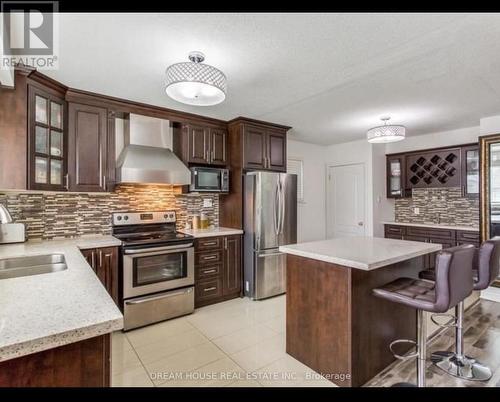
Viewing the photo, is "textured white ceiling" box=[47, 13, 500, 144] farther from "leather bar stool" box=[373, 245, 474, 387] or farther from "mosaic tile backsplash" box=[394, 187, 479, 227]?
"mosaic tile backsplash" box=[394, 187, 479, 227]

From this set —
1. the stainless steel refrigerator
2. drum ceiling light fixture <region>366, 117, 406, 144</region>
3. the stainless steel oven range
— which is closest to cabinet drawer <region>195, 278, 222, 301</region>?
the stainless steel oven range

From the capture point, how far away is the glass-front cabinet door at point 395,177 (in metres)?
4.94

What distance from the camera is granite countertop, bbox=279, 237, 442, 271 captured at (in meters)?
1.76

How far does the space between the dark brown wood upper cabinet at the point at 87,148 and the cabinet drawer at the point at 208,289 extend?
158 cm

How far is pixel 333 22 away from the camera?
1.69m

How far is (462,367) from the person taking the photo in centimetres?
206

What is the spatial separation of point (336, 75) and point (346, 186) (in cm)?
316

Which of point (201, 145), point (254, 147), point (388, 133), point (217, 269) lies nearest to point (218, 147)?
point (201, 145)

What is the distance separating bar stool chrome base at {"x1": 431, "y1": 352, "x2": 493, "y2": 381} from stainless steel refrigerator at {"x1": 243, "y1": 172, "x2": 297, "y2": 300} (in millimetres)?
1901

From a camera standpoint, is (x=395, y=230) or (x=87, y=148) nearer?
(x=87, y=148)

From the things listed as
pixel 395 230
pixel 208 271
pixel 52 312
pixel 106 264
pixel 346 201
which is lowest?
pixel 208 271

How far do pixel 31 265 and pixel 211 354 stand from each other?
1602 mm

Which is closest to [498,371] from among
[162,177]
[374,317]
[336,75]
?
[374,317]

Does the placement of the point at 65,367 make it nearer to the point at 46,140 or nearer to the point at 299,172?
the point at 46,140
